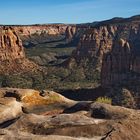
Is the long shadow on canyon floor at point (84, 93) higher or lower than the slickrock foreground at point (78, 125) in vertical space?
lower

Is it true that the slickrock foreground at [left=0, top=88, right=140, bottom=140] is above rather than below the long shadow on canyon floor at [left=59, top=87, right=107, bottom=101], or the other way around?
above

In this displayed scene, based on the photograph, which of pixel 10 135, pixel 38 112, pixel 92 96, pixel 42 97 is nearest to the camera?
pixel 10 135

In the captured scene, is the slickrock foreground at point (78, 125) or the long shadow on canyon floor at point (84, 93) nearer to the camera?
the slickrock foreground at point (78, 125)

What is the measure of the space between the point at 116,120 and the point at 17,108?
11402 millimetres

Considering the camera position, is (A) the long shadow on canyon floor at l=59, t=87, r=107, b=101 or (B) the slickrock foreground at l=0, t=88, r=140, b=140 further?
(A) the long shadow on canyon floor at l=59, t=87, r=107, b=101

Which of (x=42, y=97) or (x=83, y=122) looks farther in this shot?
(x=42, y=97)

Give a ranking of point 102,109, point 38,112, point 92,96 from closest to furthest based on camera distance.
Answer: point 102,109
point 38,112
point 92,96

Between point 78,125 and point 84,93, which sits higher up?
point 78,125

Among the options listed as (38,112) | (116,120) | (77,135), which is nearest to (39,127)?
(77,135)

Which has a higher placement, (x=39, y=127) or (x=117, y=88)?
(x=39, y=127)

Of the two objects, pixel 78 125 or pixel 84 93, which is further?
pixel 84 93

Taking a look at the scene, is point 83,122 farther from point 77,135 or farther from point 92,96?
point 92,96

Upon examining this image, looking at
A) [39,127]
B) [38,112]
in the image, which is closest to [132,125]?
[39,127]

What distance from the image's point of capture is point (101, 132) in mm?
25500
